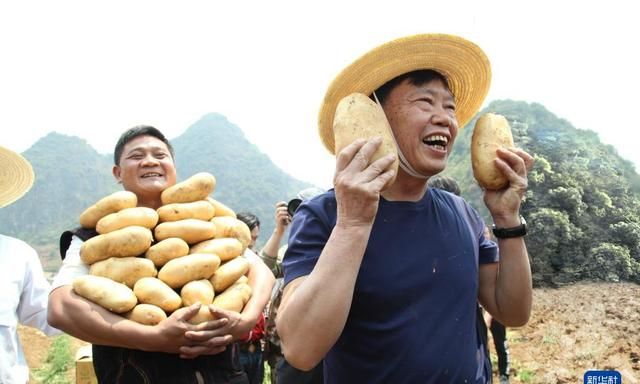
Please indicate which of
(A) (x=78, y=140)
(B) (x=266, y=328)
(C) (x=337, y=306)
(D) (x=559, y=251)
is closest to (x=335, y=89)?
(C) (x=337, y=306)

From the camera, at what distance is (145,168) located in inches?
97.3

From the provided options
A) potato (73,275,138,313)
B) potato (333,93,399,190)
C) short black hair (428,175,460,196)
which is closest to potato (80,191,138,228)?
potato (73,275,138,313)

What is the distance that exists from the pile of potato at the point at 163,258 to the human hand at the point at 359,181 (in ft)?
3.40

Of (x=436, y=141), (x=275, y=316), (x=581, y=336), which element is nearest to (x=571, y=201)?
(x=581, y=336)

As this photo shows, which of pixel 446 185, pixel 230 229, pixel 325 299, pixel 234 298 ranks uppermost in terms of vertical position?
pixel 446 185

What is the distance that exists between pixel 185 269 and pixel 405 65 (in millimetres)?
1336

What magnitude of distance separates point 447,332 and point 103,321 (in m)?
1.43

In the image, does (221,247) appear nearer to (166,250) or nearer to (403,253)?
(166,250)

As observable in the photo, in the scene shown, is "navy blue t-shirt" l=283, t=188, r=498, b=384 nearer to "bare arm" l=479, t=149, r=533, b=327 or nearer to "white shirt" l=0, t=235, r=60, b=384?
"bare arm" l=479, t=149, r=533, b=327

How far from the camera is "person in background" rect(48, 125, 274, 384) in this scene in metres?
1.98

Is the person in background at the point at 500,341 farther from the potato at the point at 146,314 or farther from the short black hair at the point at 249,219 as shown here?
the potato at the point at 146,314

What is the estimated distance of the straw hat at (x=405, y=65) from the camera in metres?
1.70

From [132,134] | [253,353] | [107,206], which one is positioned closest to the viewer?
[107,206]

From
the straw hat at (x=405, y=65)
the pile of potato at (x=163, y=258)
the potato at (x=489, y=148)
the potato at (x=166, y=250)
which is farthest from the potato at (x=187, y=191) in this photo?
the potato at (x=489, y=148)
